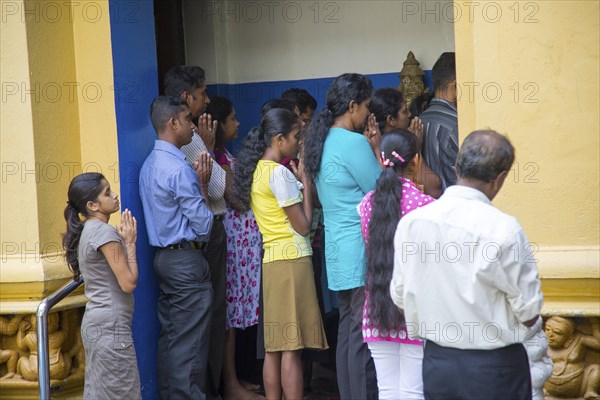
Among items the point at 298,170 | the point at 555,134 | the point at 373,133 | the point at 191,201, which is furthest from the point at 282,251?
the point at 555,134

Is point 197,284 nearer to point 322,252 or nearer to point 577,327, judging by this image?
point 322,252

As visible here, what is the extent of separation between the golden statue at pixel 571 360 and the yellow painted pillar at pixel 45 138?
253 cm

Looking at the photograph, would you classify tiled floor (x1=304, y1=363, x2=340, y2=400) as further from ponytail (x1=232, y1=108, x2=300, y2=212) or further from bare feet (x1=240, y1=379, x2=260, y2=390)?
ponytail (x1=232, y1=108, x2=300, y2=212)

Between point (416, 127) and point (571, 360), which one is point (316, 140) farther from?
point (571, 360)

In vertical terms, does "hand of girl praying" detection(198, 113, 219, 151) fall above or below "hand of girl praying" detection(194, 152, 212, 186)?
above

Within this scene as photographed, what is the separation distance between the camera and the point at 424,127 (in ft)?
17.1

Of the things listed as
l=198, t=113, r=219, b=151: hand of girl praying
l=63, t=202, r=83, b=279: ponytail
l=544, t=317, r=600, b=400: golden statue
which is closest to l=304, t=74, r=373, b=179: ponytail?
l=198, t=113, r=219, b=151: hand of girl praying

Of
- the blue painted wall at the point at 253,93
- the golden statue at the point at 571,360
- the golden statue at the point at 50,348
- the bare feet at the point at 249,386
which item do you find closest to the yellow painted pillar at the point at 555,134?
the golden statue at the point at 571,360

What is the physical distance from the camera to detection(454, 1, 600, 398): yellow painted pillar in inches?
171

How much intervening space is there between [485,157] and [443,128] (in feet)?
6.21

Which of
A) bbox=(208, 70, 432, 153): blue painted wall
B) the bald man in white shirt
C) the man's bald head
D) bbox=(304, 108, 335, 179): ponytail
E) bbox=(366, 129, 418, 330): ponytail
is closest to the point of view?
the bald man in white shirt

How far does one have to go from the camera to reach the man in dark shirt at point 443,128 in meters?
5.09

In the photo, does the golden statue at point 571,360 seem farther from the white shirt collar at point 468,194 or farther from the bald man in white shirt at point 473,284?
the white shirt collar at point 468,194

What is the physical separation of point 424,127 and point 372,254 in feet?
4.21
